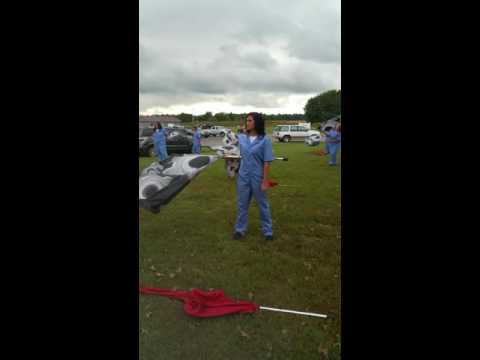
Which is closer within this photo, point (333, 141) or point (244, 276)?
point (244, 276)

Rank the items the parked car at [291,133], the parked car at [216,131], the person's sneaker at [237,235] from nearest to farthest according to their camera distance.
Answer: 1. the person's sneaker at [237,235]
2. the parked car at [291,133]
3. the parked car at [216,131]

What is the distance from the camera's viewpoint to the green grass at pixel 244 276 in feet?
9.89

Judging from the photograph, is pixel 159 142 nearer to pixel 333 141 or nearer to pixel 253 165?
pixel 333 141

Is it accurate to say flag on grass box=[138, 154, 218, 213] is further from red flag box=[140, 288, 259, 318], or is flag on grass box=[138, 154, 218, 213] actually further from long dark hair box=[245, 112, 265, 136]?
red flag box=[140, 288, 259, 318]

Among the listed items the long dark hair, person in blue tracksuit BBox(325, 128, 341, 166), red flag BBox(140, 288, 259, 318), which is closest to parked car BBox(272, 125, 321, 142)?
person in blue tracksuit BBox(325, 128, 341, 166)

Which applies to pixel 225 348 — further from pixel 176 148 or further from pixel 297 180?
pixel 176 148

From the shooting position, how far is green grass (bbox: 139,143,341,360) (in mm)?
3014

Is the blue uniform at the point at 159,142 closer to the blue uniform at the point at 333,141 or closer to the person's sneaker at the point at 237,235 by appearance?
the blue uniform at the point at 333,141

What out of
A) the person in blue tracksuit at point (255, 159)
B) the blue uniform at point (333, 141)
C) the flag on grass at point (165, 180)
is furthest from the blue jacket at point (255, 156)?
the blue uniform at point (333, 141)

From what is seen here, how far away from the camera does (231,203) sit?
8617 millimetres

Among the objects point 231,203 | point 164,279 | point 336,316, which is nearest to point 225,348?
point 336,316

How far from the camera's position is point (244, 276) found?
428cm

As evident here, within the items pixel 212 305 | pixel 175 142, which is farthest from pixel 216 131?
pixel 212 305

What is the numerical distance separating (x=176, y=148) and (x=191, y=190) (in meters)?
10.1
